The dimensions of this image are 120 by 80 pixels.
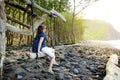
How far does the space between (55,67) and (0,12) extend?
13.6ft

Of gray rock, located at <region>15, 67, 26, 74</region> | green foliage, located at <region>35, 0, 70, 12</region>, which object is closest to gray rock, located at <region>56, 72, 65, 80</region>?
gray rock, located at <region>15, 67, 26, 74</region>

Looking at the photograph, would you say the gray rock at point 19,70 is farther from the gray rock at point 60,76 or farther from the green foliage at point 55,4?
the green foliage at point 55,4

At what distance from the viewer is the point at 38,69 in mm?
10547

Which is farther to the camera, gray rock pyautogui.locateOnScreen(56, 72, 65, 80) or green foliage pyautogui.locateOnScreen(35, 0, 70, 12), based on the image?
green foliage pyautogui.locateOnScreen(35, 0, 70, 12)

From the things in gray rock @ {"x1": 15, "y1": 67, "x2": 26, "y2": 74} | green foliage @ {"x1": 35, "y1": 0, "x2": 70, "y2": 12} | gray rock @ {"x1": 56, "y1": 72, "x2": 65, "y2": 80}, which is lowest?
gray rock @ {"x1": 56, "y1": 72, "x2": 65, "y2": 80}

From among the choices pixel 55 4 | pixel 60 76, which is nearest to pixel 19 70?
pixel 60 76

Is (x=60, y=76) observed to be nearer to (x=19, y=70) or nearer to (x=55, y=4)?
(x=19, y=70)

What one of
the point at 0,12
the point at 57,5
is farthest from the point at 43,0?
the point at 0,12

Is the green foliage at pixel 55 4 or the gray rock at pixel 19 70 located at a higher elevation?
the green foliage at pixel 55 4

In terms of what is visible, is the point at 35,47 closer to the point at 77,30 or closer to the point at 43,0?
the point at 43,0

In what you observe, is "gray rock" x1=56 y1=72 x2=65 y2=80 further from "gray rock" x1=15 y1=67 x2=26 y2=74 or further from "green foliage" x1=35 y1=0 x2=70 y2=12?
"green foliage" x1=35 y1=0 x2=70 y2=12

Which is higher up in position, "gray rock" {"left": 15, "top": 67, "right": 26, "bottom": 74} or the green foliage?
the green foliage

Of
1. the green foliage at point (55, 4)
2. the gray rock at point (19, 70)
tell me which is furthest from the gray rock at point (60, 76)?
the green foliage at point (55, 4)

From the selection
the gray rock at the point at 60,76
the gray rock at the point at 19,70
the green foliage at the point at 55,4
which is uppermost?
the green foliage at the point at 55,4
